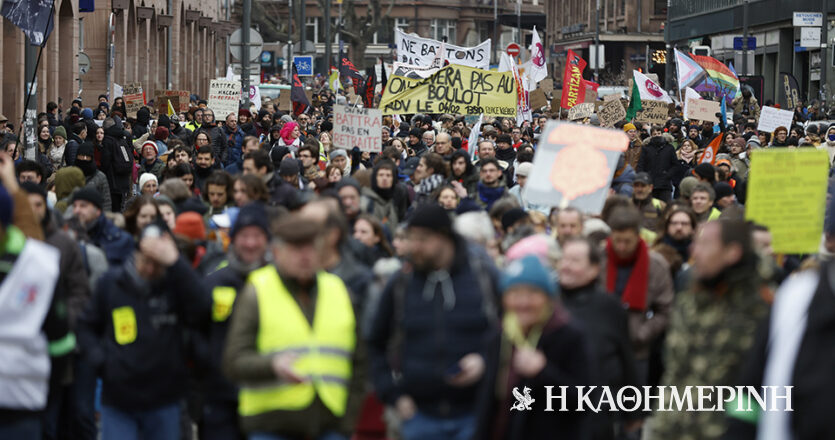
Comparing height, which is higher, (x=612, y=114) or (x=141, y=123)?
(x=612, y=114)

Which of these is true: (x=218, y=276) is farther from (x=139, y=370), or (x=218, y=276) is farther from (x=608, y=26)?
(x=608, y=26)

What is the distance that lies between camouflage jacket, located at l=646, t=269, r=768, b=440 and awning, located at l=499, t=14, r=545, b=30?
10231cm

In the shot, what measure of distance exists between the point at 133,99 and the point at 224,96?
2010mm

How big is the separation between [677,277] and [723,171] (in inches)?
211


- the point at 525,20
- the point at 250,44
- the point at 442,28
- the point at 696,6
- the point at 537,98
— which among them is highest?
the point at 525,20

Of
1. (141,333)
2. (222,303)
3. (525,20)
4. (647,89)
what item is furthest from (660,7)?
(141,333)

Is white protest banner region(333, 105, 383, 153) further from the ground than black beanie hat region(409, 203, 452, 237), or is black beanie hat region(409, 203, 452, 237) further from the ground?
white protest banner region(333, 105, 383, 153)

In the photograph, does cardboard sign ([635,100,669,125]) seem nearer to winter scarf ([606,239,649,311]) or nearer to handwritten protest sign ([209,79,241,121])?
handwritten protest sign ([209,79,241,121])

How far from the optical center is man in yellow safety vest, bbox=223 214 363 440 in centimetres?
523

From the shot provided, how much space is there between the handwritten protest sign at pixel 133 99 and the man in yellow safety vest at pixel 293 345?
64.0 ft

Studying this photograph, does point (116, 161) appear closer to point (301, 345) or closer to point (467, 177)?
point (467, 177)

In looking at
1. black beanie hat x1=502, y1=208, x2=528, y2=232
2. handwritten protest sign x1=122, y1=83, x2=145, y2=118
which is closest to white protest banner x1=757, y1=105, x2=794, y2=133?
handwritten protest sign x1=122, y1=83, x2=145, y2=118

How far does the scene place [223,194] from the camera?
9.95 m

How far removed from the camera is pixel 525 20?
115000 millimetres
